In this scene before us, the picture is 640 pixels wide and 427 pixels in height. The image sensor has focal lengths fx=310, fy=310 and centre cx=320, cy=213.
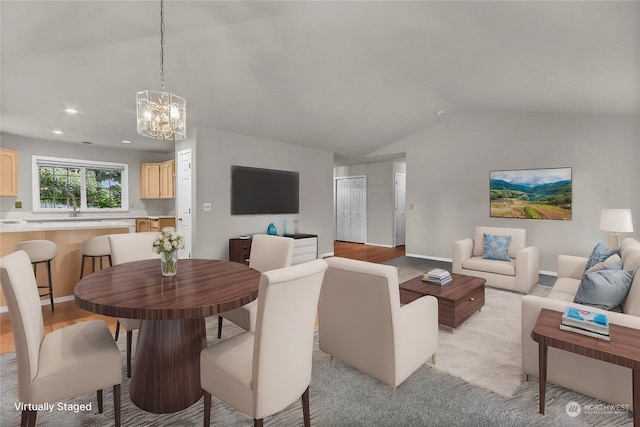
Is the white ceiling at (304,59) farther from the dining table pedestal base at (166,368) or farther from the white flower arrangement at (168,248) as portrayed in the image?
the dining table pedestal base at (166,368)

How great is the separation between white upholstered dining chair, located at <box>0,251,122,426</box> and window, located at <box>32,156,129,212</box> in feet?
18.2

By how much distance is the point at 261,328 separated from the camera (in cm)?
131

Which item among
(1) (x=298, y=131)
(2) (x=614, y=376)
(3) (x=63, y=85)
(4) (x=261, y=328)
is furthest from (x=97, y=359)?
(1) (x=298, y=131)

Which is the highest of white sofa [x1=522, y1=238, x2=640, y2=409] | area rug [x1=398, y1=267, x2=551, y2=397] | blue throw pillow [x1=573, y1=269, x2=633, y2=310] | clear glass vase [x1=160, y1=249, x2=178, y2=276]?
clear glass vase [x1=160, y1=249, x2=178, y2=276]

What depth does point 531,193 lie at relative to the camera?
550cm

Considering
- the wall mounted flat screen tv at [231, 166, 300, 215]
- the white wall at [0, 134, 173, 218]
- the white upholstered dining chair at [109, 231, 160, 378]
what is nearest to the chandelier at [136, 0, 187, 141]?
the white upholstered dining chair at [109, 231, 160, 378]

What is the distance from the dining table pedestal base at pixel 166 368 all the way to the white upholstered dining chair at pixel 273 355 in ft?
1.14

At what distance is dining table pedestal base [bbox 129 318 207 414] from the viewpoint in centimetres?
182

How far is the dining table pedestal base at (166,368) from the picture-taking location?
5.96 feet

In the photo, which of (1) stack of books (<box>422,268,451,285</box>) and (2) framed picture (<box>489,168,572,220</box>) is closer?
(1) stack of books (<box>422,268,451,285</box>)

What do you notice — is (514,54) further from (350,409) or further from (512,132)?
(350,409)

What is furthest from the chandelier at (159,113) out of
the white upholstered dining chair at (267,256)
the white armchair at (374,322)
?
the white armchair at (374,322)

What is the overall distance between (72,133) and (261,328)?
593 centimetres

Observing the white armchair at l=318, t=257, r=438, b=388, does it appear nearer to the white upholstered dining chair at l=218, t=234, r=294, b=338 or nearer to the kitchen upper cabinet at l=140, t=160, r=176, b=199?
the white upholstered dining chair at l=218, t=234, r=294, b=338
